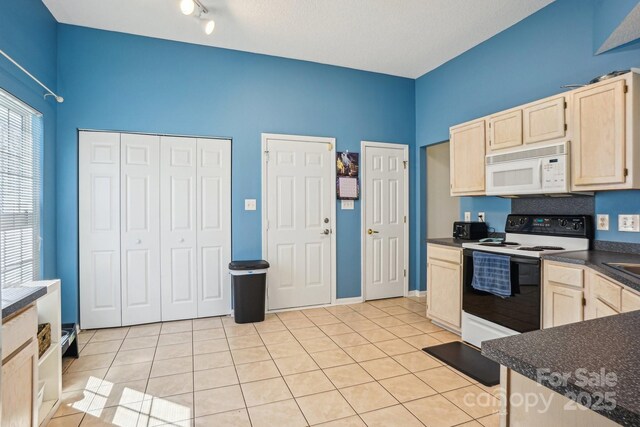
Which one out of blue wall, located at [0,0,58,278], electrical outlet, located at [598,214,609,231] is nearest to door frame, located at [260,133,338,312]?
blue wall, located at [0,0,58,278]

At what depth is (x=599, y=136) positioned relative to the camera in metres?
2.39

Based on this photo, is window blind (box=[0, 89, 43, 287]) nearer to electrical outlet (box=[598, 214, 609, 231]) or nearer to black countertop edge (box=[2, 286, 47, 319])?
black countertop edge (box=[2, 286, 47, 319])

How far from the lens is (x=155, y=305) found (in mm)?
3727

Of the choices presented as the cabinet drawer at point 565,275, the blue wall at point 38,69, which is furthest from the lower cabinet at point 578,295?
the blue wall at point 38,69

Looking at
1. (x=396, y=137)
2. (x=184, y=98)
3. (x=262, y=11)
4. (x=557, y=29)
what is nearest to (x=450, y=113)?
(x=396, y=137)

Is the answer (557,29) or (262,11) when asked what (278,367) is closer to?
(262,11)

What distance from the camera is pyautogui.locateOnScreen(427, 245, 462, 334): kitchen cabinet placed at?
3.30 metres

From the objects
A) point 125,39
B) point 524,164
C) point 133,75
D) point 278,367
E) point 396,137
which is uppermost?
point 125,39

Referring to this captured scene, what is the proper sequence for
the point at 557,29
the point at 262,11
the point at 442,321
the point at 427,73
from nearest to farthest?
the point at 557,29, the point at 262,11, the point at 442,321, the point at 427,73

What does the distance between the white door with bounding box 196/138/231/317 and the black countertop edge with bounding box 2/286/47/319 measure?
7.04 ft

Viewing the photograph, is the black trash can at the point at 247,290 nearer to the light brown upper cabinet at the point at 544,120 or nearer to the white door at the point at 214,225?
the white door at the point at 214,225

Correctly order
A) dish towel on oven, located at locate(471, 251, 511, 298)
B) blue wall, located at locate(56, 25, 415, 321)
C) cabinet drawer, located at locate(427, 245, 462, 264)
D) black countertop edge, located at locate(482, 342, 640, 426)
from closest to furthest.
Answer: black countertop edge, located at locate(482, 342, 640, 426), dish towel on oven, located at locate(471, 251, 511, 298), cabinet drawer, located at locate(427, 245, 462, 264), blue wall, located at locate(56, 25, 415, 321)

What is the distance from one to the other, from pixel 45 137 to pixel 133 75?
1.07m

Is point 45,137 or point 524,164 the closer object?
point 524,164
